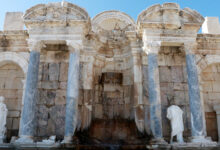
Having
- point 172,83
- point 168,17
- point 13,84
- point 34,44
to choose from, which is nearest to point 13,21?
point 13,84

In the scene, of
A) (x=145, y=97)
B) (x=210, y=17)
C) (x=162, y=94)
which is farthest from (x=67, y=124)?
(x=210, y=17)

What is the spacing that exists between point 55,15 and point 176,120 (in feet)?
22.3

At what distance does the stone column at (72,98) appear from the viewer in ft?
31.5

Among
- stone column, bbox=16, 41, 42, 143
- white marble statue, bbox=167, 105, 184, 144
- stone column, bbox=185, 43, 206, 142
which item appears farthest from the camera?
white marble statue, bbox=167, 105, 184, 144

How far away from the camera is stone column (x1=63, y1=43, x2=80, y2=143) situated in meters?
9.61

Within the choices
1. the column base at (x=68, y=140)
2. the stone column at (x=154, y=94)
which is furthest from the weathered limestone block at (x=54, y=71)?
the stone column at (x=154, y=94)

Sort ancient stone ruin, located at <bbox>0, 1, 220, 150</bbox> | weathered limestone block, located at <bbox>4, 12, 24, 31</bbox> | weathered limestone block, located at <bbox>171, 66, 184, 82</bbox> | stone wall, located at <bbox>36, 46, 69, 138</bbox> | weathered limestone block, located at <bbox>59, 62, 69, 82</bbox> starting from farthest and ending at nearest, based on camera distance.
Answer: weathered limestone block, located at <bbox>4, 12, 24, 31</bbox>
weathered limestone block, located at <bbox>171, 66, 184, 82</bbox>
weathered limestone block, located at <bbox>59, 62, 69, 82</bbox>
stone wall, located at <bbox>36, 46, 69, 138</bbox>
ancient stone ruin, located at <bbox>0, 1, 220, 150</bbox>

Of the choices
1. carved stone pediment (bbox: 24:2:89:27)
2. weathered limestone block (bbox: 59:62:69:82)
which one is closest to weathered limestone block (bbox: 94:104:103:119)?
weathered limestone block (bbox: 59:62:69:82)

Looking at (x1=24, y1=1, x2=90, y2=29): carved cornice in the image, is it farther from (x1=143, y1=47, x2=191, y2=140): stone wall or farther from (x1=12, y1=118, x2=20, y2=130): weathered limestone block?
(x1=12, y1=118, x2=20, y2=130): weathered limestone block

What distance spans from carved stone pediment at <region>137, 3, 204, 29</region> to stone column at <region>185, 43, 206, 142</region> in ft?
3.47

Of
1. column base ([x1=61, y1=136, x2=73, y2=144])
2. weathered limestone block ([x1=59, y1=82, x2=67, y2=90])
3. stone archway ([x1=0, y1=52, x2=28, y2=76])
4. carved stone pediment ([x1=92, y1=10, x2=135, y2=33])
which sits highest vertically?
carved stone pediment ([x1=92, y1=10, x2=135, y2=33])

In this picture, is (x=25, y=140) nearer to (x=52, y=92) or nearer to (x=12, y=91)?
(x=52, y=92)

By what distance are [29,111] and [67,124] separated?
5.30 ft

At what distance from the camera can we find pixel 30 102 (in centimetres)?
991
